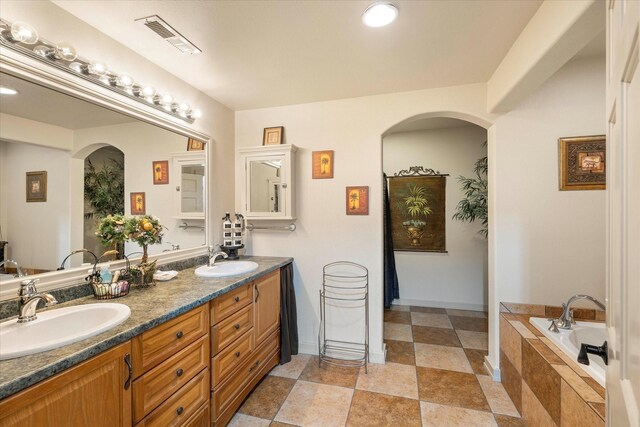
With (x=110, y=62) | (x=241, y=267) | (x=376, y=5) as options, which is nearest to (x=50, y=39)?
(x=110, y=62)

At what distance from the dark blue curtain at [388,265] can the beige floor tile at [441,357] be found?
0.98 meters

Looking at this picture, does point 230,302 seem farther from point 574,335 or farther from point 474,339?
point 474,339

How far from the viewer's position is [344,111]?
260 cm

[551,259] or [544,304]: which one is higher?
[551,259]

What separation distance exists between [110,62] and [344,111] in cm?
176

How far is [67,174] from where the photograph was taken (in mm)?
1525

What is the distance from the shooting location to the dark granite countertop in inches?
32.2

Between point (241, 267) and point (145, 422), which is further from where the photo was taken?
point (241, 267)

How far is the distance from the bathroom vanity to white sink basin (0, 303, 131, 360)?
28 millimetres

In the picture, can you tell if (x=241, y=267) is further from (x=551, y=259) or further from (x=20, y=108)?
(x=551, y=259)

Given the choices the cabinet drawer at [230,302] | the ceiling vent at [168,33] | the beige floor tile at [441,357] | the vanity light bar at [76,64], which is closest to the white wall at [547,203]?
the beige floor tile at [441,357]

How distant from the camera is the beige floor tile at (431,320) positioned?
3.23m

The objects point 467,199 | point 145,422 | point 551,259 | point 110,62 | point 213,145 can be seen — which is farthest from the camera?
point 467,199

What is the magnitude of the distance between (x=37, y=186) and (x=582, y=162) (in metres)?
3.43
